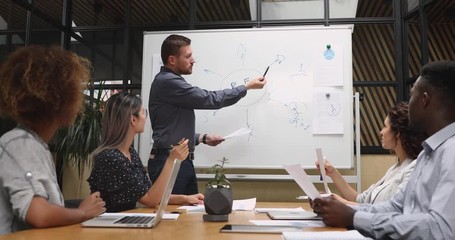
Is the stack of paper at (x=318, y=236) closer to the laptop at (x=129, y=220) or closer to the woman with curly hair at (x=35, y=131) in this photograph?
the laptop at (x=129, y=220)

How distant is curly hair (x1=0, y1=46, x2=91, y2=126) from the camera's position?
129 centimetres

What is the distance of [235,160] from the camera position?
335 cm

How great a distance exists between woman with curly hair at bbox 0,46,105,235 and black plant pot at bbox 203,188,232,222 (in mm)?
386

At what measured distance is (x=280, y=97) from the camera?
11.1ft

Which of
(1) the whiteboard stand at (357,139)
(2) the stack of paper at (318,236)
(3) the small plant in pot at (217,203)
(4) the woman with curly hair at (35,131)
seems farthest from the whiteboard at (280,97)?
(2) the stack of paper at (318,236)

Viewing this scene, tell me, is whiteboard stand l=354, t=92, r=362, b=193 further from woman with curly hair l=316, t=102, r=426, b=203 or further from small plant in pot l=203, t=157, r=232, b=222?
small plant in pot l=203, t=157, r=232, b=222

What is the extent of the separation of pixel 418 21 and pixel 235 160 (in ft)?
6.97

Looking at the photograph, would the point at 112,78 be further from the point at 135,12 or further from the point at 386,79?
the point at 386,79

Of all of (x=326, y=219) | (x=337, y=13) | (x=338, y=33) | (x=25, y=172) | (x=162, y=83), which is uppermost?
(x=337, y=13)

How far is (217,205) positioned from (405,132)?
1115 millimetres

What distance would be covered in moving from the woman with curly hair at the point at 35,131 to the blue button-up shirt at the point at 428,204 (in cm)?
94

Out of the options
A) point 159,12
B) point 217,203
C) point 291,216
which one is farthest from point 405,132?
point 159,12

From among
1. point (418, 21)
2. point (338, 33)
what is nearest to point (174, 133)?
point (338, 33)

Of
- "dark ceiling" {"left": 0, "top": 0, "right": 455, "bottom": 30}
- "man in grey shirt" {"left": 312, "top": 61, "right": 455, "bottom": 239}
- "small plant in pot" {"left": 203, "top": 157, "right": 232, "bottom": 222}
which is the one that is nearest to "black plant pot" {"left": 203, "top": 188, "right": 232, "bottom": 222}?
"small plant in pot" {"left": 203, "top": 157, "right": 232, "bottom": 222}
